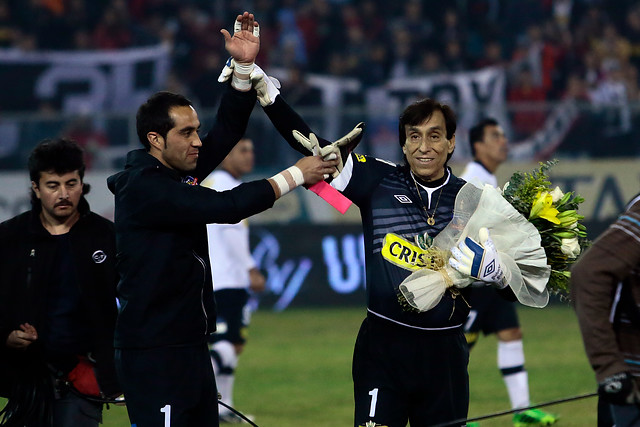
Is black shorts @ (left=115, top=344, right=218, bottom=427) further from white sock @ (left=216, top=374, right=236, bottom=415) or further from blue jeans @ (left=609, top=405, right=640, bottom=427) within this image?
white sock @ (left=216, top=374, right=236, bottom=415)

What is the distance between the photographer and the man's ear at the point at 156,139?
5.04 metres

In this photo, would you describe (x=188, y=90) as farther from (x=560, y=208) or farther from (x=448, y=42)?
(x=560, y=208)

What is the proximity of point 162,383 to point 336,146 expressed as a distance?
1.45 metres

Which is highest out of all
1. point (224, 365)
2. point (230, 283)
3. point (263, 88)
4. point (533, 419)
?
point (263, 88)

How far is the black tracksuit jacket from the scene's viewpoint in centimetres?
477

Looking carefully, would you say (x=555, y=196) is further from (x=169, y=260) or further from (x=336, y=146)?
(x=169, y=260)

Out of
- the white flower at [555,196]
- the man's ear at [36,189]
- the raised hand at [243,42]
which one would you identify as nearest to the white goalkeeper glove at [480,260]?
the white flower at [555,196]

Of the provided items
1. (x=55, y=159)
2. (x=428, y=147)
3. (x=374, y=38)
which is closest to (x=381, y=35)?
(x=374, y=38)

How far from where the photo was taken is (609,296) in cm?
399

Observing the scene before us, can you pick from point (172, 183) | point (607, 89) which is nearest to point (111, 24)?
point (607, 89)

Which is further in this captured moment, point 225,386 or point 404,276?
point 225,386

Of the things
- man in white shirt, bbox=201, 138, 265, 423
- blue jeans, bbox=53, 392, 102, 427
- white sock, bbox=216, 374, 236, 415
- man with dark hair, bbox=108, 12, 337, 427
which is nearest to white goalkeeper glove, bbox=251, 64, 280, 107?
man with dark hair, bbox=108, 12, 337, 427

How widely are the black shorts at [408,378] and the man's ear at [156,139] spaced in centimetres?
143

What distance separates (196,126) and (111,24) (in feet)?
48.5
